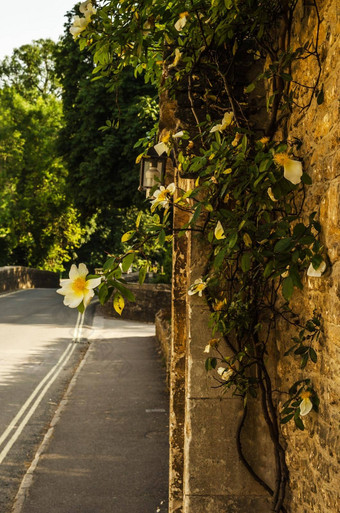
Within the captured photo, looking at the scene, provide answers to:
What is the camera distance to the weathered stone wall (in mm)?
2559

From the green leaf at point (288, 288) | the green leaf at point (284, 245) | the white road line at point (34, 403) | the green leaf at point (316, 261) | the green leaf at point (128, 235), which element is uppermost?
the green leaf at point (128, 235)

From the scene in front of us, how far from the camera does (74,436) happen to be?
27.6ft

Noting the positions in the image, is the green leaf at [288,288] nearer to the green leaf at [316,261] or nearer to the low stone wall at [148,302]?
the green leaf at [316,261]

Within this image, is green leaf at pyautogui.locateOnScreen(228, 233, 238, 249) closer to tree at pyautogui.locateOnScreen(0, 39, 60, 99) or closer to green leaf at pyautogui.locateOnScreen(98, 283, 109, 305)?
green leaf at pyautogui.locateOnScreen(98, 283, 109, 305)

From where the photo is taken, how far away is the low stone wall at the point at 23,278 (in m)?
32.4

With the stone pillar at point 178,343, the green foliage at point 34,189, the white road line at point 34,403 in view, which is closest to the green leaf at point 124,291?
the stone pillar at point 178,343

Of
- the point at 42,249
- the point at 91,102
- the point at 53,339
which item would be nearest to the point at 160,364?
the point at 53,339

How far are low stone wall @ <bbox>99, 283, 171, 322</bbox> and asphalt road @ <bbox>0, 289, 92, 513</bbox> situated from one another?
1681mm

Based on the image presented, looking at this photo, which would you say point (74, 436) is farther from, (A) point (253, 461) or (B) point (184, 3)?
(B) point (184, 3)

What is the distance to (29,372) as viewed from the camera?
1284 cm

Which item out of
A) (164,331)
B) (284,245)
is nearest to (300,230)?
(284,245)

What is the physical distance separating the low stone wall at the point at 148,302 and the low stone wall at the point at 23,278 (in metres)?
10.2

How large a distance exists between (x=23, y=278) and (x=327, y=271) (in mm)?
35654

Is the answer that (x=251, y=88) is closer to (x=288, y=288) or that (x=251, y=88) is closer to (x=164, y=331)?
(x=288, y=288)
